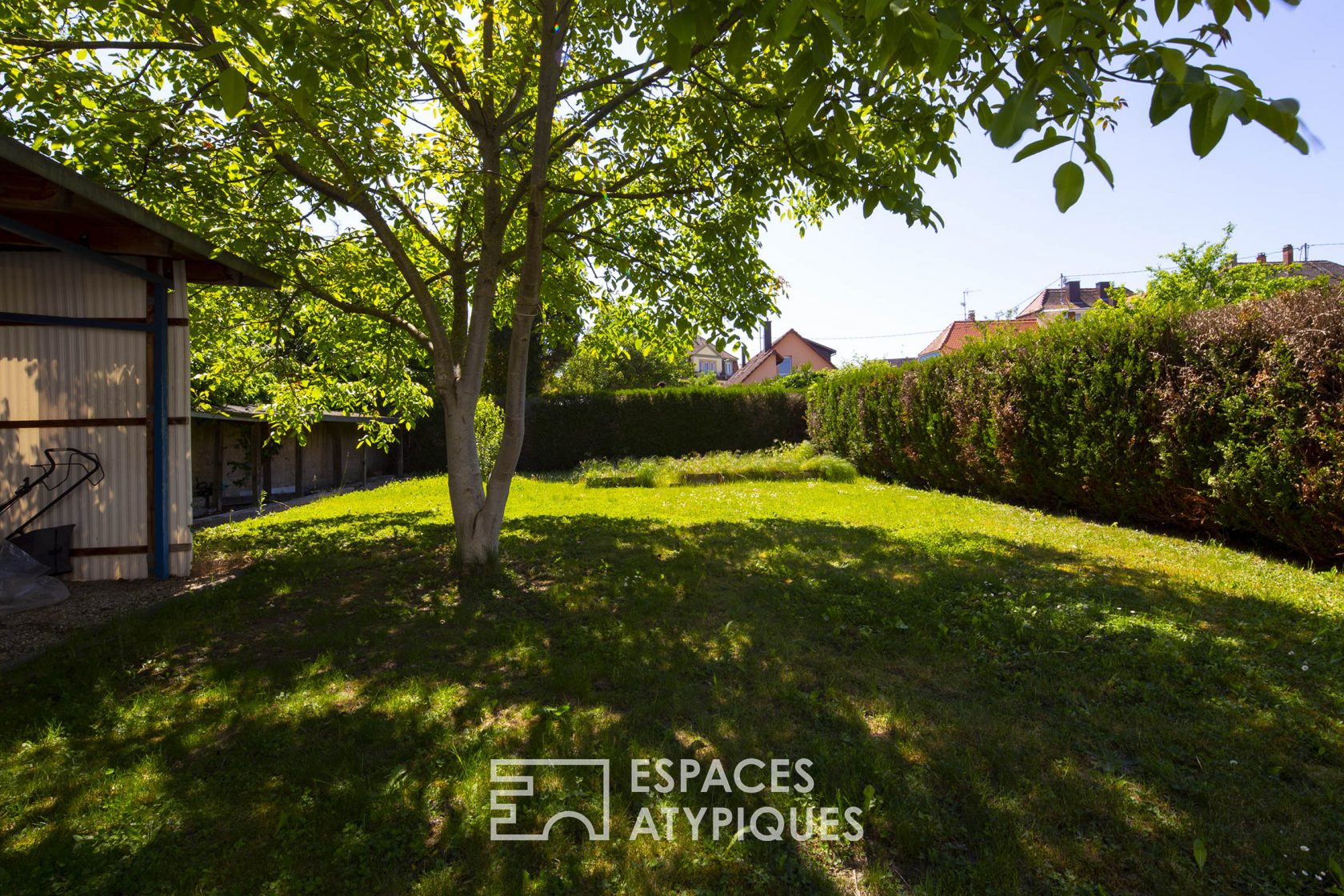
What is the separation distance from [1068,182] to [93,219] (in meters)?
7.70

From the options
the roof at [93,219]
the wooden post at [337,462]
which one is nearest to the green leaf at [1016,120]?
the roof at [93,219]

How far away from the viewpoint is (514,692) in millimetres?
3861

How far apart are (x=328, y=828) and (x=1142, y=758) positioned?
357cm

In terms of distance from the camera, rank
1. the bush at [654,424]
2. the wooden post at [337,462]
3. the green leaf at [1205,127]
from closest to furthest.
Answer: the green leaf at [1205,127]
the wooden post at [337,462]
the bush at [654,424]

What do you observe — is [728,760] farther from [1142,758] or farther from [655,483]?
[655,483]

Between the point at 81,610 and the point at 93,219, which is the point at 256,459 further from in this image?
the point at 81,610

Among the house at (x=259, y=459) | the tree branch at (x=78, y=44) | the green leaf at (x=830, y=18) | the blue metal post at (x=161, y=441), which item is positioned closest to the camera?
the green leaf at (x=830, y=18)

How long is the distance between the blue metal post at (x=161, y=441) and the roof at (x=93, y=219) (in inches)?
17.9

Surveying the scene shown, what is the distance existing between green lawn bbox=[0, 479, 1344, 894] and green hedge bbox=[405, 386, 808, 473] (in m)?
16.4

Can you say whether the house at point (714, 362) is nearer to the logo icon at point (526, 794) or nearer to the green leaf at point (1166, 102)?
the logo icon at point (526, 794)

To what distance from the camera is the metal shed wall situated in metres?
6.25

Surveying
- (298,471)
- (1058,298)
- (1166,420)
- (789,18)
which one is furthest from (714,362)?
(789,18)

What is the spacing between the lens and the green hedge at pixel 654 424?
2291 centimetres

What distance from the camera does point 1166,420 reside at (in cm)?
773
